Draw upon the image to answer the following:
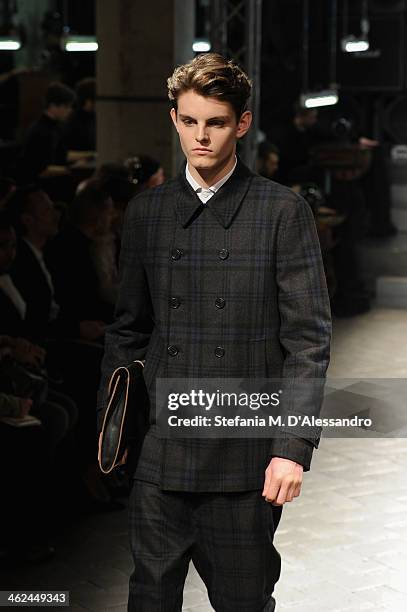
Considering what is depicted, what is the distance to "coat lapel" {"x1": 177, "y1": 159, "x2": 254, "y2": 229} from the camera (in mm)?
2873

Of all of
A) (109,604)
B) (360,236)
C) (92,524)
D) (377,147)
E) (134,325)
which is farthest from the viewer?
(377,147)

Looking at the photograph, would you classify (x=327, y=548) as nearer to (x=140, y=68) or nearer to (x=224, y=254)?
(x=224, y=254)

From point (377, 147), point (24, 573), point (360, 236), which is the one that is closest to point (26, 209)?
point (24, 573)

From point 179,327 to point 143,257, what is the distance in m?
0.20

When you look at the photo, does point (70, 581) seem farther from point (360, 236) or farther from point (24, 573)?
point (360, 236)

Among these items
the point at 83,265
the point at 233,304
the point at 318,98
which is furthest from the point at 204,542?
the point at 318,98

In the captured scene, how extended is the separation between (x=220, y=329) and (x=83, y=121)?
9.91 meters

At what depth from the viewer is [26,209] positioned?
6055mm

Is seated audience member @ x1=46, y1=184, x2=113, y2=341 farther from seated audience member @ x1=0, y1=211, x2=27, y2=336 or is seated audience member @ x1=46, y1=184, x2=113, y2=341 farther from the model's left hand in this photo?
the model's left hand

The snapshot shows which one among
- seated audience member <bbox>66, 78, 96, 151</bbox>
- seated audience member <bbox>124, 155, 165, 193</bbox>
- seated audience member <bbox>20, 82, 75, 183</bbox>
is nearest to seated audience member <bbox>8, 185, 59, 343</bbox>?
seated audience member <bbox>124, 155, 165, 193</bbox>

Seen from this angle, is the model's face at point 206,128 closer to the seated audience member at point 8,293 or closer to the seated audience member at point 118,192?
the seated audience member at point 8,293

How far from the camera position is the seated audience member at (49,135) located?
1065cm

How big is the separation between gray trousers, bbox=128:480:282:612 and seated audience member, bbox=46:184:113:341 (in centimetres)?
321

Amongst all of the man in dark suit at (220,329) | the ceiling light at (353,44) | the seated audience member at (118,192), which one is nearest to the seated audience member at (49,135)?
the seated audience member at (118,192)
